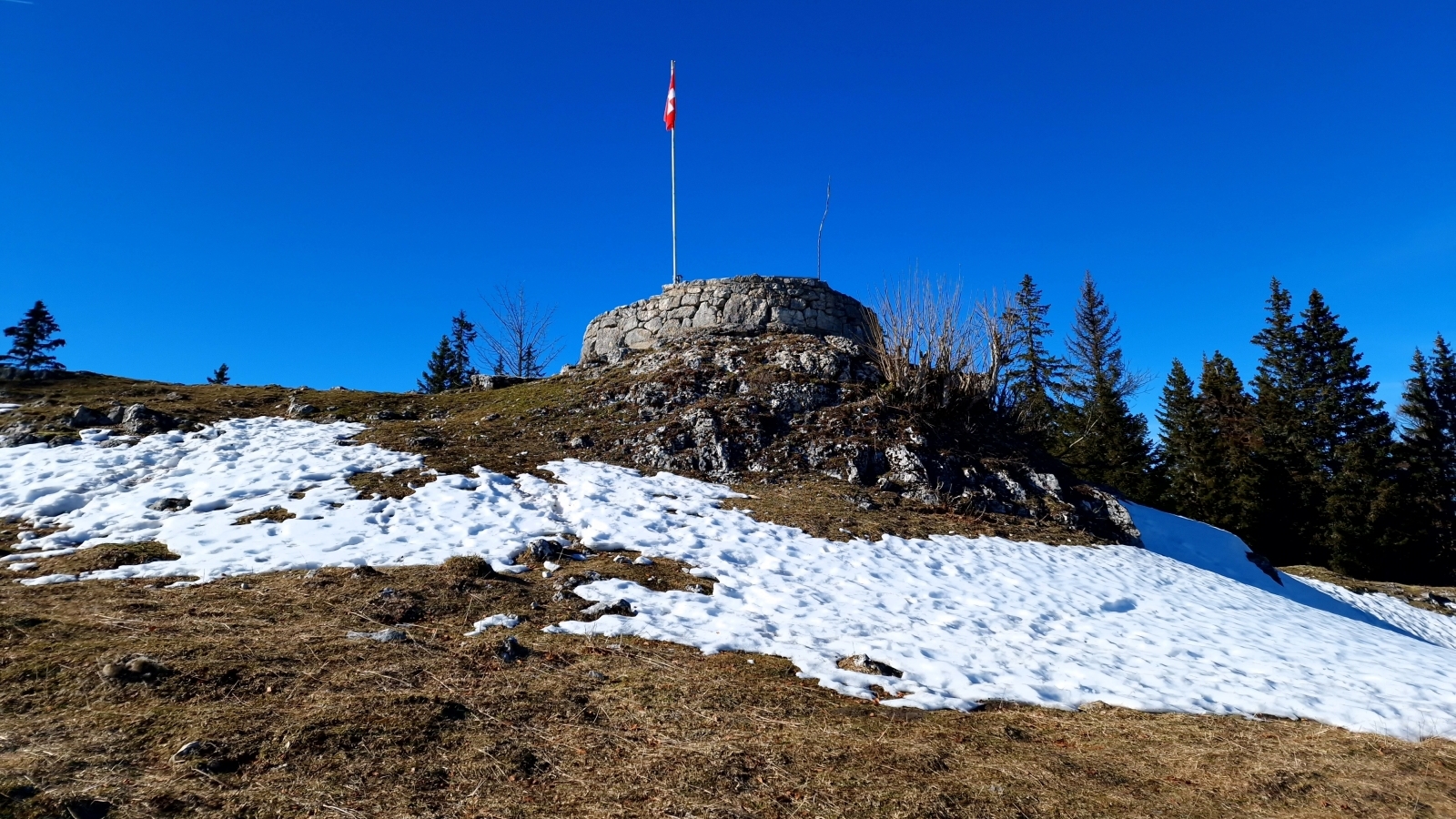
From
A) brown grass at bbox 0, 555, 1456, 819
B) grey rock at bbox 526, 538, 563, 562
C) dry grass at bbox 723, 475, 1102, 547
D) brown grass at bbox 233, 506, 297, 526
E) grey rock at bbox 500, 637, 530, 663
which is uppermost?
dry grass at bbox 723, 475, 1102, 547

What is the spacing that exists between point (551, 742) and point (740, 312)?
16.3 metres

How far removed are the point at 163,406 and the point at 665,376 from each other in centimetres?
1186

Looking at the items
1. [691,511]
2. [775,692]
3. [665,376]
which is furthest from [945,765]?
[665,376]

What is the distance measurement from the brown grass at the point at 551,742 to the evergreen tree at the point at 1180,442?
1149 inches

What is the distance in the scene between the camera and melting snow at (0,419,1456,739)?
235 inches

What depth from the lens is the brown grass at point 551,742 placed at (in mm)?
3205

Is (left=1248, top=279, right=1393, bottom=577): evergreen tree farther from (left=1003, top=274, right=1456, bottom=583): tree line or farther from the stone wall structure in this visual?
the stone wall structure

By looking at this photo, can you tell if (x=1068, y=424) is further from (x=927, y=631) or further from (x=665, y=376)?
(x=927, y=631)

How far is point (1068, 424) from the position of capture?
32.2 m

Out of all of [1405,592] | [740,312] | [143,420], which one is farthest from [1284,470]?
[143,420]

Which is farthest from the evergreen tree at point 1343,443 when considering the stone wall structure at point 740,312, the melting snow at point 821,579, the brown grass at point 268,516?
the brown grass at point 268,516

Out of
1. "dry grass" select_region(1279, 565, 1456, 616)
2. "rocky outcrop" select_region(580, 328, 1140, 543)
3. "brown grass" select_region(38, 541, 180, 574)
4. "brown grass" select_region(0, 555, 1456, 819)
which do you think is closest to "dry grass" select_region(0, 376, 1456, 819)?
"brown grass" select_region(0, 555, 1456, 819)

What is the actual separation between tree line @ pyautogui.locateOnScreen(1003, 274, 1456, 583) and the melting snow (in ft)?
39.5

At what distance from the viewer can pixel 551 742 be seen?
3.88m
